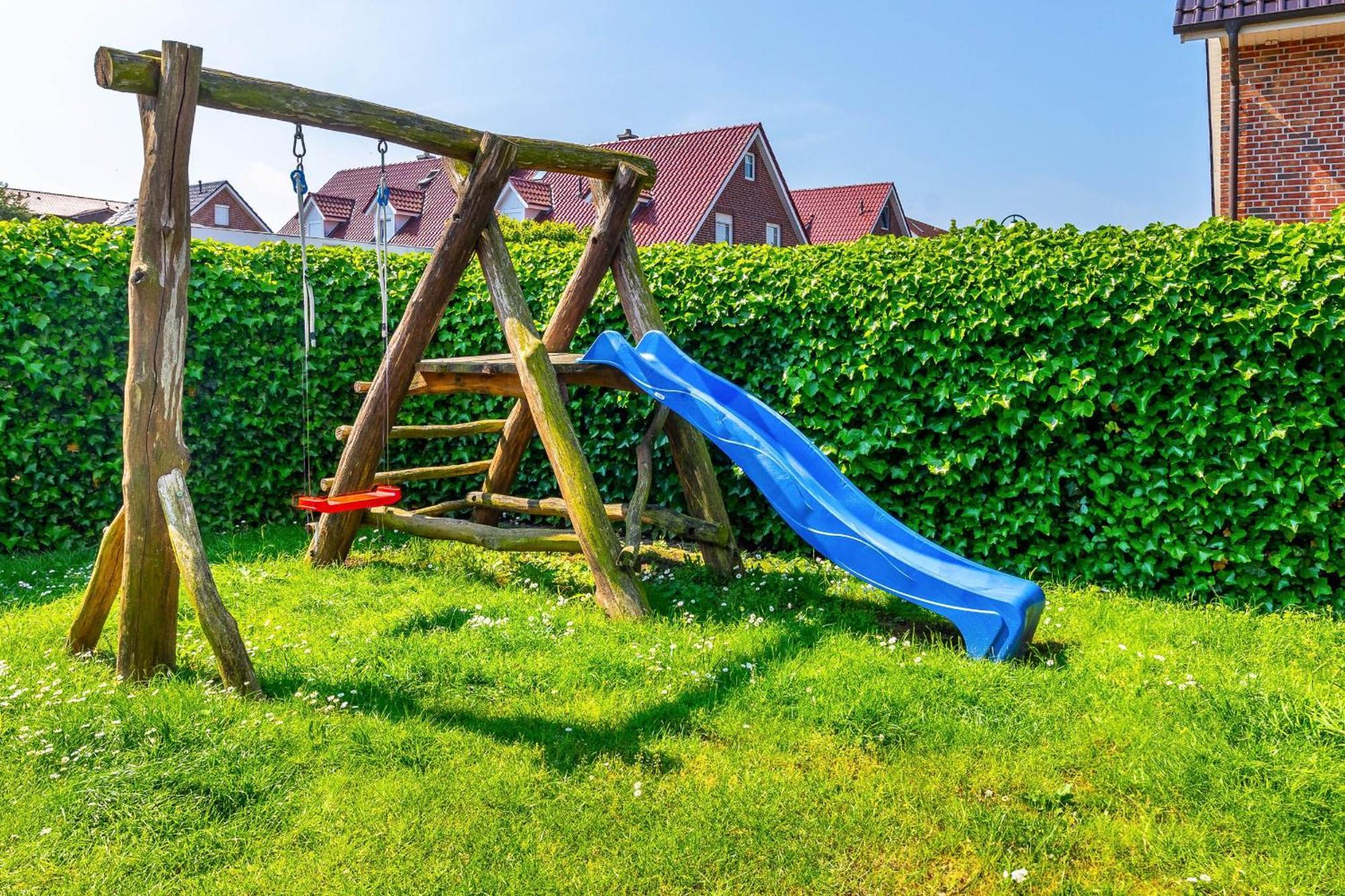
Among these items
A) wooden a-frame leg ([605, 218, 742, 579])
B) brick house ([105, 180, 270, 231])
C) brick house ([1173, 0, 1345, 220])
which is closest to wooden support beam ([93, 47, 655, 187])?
wooden a-frame leg ([605, 218, 742, 579])

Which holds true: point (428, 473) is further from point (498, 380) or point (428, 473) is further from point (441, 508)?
point (498, 380)

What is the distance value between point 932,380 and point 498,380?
2.77 meters

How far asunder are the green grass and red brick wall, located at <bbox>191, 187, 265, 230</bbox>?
46.4 meters

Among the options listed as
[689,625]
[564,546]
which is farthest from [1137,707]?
[564,546]

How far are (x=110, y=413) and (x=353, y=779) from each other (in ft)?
17.1

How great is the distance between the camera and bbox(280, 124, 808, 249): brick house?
103ft

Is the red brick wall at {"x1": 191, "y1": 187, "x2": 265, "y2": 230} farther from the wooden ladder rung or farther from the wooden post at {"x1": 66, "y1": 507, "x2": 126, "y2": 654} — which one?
the wooden post at {"x1": 66, "y1": 507, "x2": 126, "y2": 654}

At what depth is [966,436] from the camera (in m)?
6.38

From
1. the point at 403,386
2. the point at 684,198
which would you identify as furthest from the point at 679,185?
the point at 403,386

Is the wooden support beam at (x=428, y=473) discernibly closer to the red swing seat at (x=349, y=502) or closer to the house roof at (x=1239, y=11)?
the red swing seat at (x=349, y=502)

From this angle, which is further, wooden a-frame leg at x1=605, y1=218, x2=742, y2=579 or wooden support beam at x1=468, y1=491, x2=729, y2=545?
wooden a-frame leg at x1=605, y1=218, x2=742, y2=579

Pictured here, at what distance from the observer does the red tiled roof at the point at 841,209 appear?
4044 centimetres

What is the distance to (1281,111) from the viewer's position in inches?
405

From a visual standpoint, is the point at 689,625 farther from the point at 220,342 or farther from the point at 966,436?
the point at 220,342
